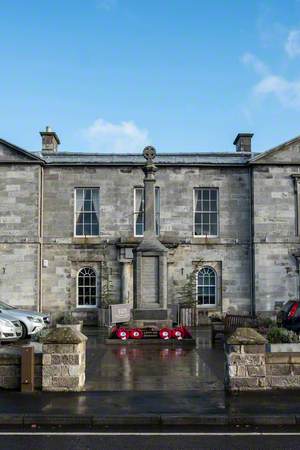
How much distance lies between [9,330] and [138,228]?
Result: 39.9 feet

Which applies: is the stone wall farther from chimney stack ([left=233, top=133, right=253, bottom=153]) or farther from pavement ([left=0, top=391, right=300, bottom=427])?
pavement ([left=0, top=391, right=300, bottom=427])

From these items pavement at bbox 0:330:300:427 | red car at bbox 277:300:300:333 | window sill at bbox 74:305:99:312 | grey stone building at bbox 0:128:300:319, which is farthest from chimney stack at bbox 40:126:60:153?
pavement at bbox 0:330:300:427

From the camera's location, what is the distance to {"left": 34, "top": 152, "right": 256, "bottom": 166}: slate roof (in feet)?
96.8

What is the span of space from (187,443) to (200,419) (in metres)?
1.08

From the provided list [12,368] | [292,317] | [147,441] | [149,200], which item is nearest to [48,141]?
[149,200]

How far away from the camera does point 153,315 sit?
2106 centimetres

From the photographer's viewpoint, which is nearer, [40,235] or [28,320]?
[28,320]

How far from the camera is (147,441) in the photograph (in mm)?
8078

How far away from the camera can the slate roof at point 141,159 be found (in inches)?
1161

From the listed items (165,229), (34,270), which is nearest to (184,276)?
(165,229)

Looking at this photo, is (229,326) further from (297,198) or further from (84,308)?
(297,198)

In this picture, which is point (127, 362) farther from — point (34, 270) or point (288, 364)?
point (34, 270)

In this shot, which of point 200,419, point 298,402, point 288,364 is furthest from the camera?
point 288,364

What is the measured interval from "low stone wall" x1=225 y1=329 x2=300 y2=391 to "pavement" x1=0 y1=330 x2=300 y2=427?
28 centimetres
